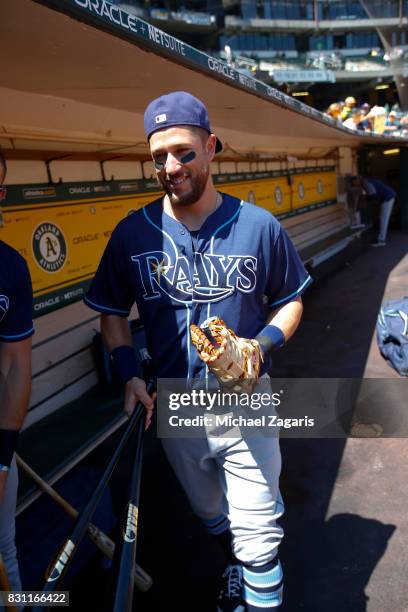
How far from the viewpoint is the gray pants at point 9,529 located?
→ 6.10 feet

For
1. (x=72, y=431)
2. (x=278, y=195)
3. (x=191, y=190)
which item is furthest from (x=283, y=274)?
(x=278, y=195)

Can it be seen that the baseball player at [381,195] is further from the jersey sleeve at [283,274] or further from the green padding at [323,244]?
the jersey sleeve at [283,274]

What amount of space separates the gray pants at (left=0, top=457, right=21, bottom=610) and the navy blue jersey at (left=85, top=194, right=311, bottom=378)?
0.69 m

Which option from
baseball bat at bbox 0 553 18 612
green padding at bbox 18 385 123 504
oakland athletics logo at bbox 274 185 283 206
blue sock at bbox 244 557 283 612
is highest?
oakland athletics logo at bbox 274 185 283 206

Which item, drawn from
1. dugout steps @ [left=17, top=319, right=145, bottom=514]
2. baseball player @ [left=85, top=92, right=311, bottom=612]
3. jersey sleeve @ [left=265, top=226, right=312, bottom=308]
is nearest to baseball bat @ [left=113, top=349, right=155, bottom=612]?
baseball player @ [left=85, top=92, right=311, bottom=612]

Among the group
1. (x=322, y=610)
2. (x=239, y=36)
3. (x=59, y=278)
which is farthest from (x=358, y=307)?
(x=239, y=36)

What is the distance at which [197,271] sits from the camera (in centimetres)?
187

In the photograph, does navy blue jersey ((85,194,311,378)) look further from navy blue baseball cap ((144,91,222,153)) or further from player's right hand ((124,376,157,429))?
navy blue baseball cap ((144,91,222,153))

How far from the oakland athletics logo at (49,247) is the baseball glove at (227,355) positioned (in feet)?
7.82

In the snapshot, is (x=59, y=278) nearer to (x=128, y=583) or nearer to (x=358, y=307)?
(x=128, y=583)

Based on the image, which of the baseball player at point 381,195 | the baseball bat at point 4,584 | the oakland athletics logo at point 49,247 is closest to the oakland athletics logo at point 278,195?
the baseball player at point 381,195

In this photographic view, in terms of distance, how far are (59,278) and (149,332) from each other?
2090 mm

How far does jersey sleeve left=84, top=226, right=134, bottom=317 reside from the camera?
2.00m

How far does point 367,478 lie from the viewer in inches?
131
